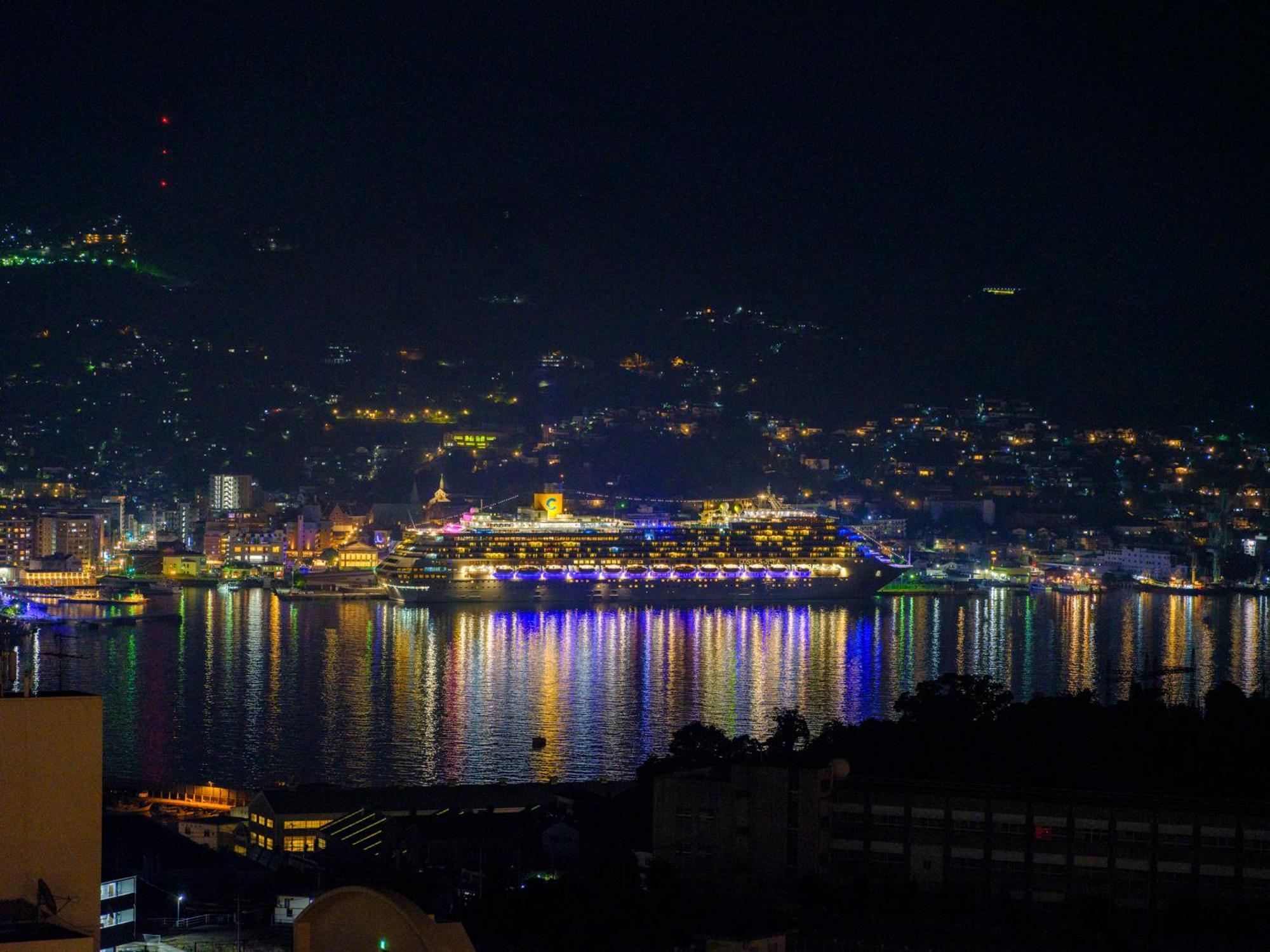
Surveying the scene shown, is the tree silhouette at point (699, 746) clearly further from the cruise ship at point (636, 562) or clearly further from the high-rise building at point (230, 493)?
the high-rise building at point (230, 493)

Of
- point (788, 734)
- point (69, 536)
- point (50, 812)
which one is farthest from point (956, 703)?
point (69, 536)

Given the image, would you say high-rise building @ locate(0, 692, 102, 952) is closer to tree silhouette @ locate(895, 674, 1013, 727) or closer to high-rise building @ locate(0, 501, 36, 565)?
tree silhouette @ locate(895, 674, 1013, 727)

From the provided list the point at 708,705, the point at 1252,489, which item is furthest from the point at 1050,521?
the point at 708,705

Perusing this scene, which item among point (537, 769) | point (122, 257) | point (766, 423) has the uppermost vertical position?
point (122, 257)

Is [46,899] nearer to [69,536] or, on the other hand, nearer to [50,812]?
[50,812]

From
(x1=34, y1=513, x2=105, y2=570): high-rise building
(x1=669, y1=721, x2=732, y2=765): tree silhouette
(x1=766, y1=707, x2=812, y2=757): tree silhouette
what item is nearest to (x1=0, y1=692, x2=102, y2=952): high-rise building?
(x1=669, y1=721, x2=732, y2=765): tree silhouette

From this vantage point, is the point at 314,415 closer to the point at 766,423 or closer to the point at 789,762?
the point at 766,423
